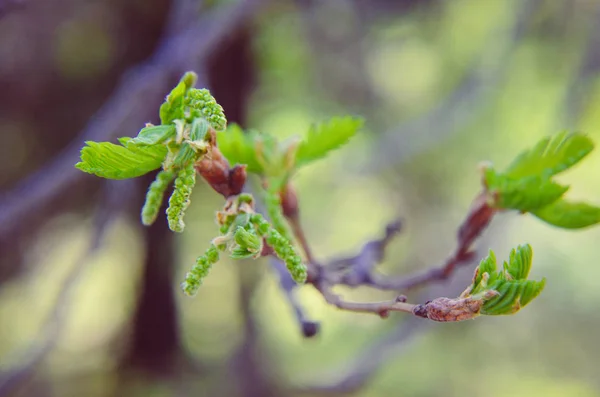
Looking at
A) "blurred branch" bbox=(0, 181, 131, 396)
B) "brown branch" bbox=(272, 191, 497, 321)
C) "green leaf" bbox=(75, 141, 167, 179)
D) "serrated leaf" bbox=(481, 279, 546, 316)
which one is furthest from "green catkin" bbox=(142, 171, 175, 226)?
"blurred branch" bbox=(0, 181, 131, 396)

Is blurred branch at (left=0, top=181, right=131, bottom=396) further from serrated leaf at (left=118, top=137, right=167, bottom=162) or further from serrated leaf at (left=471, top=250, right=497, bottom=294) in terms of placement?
serrated leaf at (left=471, top=250, right=497, bottom=294)

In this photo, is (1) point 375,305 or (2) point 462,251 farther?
(2) point 462,251

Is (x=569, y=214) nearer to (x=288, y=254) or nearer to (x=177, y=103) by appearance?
(x=288, y=254)

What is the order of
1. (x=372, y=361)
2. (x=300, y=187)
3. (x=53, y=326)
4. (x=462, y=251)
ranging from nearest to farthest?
(x=462, y=251) → (x=53, y=326) → (x=372, y=361) → (x=300, y=187)

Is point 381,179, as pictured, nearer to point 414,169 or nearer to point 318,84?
point 414,169

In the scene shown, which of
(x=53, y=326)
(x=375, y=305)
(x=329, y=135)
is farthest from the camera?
(x=53, y=326)

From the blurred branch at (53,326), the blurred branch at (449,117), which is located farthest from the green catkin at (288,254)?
the blurred branch at (449,117)

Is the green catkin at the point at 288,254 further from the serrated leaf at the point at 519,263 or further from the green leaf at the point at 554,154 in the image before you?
the green leaf at the point at 554,154

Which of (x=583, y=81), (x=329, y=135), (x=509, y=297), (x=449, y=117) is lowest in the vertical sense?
(x=509, y=297)

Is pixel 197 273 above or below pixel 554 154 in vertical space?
below

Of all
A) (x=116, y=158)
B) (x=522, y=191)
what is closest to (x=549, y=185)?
(x=522, y=191)
